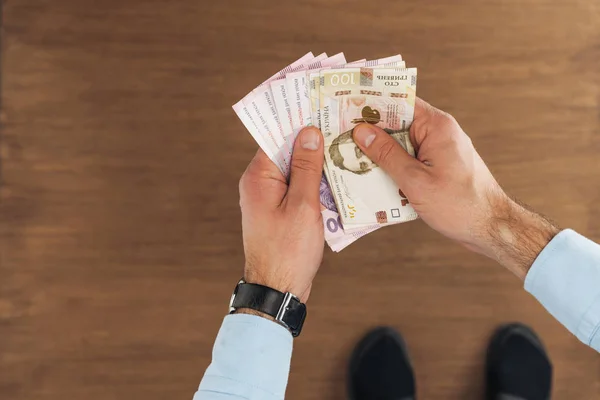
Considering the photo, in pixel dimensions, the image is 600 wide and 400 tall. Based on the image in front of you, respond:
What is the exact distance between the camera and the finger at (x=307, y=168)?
33.6 inches

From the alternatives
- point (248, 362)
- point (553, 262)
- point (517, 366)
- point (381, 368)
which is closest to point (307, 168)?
point (248, 362)

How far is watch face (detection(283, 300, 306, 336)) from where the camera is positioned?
32.4 inches

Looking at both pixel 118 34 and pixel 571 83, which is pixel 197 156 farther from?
pixel 571 83

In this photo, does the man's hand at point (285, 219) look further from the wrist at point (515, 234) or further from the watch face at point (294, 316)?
the wrist at point (515, 234)

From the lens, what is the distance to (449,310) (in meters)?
1.12

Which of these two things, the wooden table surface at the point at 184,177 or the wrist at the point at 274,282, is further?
the wooden table surface at the point at 184,177

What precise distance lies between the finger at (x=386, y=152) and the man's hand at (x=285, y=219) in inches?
3.3

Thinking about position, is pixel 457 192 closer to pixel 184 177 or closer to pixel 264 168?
pixel 264 168

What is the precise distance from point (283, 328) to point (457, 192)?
0.39 metres

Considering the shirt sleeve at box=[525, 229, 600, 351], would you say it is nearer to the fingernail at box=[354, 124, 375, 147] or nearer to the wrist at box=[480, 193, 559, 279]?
the wrist at box=[480, 193, 559, 279]

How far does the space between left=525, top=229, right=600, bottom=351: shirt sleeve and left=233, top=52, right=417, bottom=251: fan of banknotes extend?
0.24 metres

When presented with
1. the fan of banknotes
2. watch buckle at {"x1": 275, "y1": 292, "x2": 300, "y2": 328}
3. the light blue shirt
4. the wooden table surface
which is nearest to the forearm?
the light blue shirt

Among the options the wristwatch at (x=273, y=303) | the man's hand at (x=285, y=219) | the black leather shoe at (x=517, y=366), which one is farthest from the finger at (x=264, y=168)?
the black leather shoe at (x=517, y=366)

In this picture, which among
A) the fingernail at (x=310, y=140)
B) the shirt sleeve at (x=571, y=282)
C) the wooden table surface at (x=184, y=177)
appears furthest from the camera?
the wooden table surface at (x=184, y=177)
